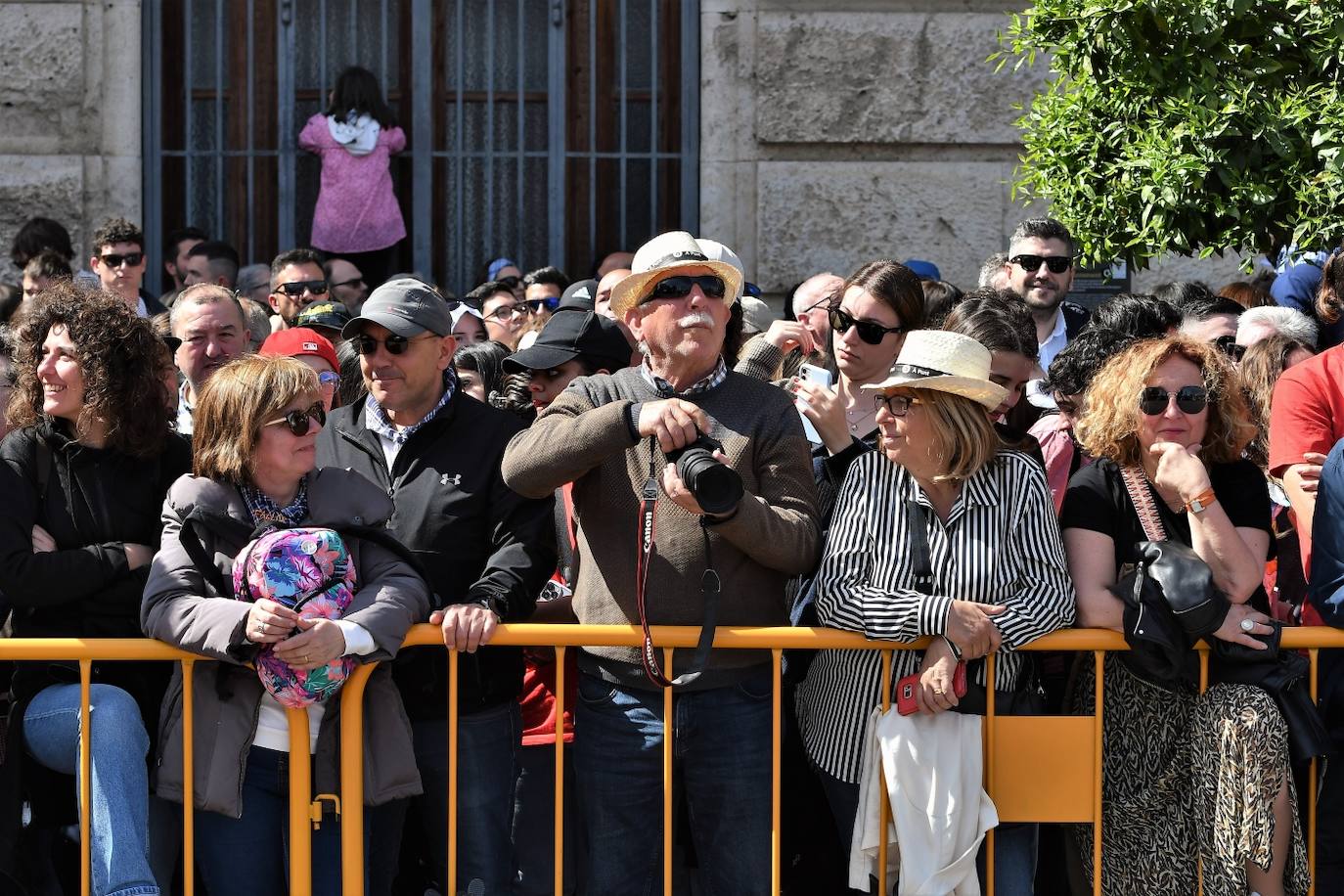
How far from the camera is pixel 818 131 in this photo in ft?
28.5

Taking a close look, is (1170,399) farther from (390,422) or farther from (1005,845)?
(390,422)

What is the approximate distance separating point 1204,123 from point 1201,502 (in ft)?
6.01

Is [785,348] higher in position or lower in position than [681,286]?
lower

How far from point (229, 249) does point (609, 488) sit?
4.34 meters

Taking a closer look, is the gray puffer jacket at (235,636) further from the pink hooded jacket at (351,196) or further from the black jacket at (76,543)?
the pink hooded jacket at (351,196)

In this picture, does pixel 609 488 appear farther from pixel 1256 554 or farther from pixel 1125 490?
pixel 1256 554

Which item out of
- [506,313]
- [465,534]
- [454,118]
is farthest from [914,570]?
[454,118]

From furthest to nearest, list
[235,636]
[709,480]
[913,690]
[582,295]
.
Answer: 1. [582,295]
2. [913,690]
3. [235,636]
4. [709,480]

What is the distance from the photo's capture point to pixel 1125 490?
441cm

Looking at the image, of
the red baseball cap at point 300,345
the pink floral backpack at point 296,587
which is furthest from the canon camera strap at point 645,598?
the red baseball cap at point 300,345

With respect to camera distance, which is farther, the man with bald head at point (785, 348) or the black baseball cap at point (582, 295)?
the black baseball cap at point (582, 295)

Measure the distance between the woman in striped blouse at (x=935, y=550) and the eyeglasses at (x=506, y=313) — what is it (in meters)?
3.62

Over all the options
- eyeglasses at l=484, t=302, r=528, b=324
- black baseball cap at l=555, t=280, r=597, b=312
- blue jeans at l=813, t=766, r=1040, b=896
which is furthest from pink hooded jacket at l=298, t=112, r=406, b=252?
blue jeans at l=813, t=766, r=1040, b=896

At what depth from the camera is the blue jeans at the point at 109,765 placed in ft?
13.2
